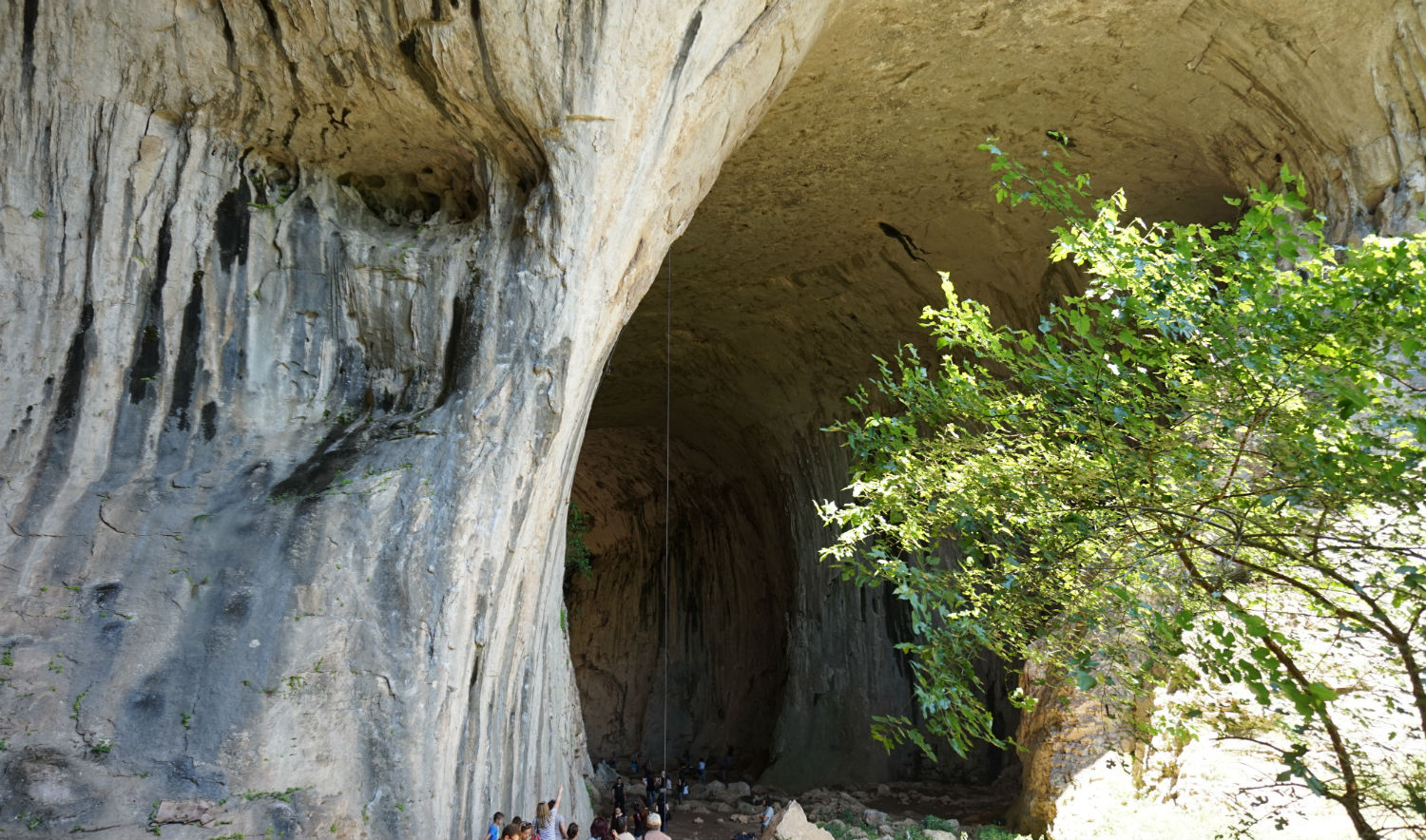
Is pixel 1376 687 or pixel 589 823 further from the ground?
pixel 1376 687

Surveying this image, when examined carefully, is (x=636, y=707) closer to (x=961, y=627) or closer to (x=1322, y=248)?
(x=961, y=627)

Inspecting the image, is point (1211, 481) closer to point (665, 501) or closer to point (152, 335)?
point (152, 335)

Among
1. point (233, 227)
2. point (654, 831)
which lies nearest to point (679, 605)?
point (654, 831)

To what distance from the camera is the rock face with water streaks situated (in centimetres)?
624

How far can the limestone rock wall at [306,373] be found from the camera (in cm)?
613

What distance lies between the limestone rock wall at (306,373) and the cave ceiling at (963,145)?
116 inches

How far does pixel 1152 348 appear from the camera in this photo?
6352 mm

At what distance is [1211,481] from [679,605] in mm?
17409

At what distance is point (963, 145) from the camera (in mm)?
12750

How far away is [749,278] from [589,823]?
878cm

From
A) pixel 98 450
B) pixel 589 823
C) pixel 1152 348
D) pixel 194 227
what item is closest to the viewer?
pixel 1152 348

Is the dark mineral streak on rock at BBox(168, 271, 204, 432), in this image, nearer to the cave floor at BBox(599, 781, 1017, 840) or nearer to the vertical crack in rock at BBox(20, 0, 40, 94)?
the vertical crack in rock at BBox(20, 0, 40, 94)

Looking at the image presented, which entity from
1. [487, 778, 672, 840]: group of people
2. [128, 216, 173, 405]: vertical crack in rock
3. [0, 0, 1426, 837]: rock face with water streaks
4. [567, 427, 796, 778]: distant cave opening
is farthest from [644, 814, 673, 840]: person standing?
[567, 427, 796, 778]: distant cave opening

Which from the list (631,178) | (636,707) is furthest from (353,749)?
(636,707)
